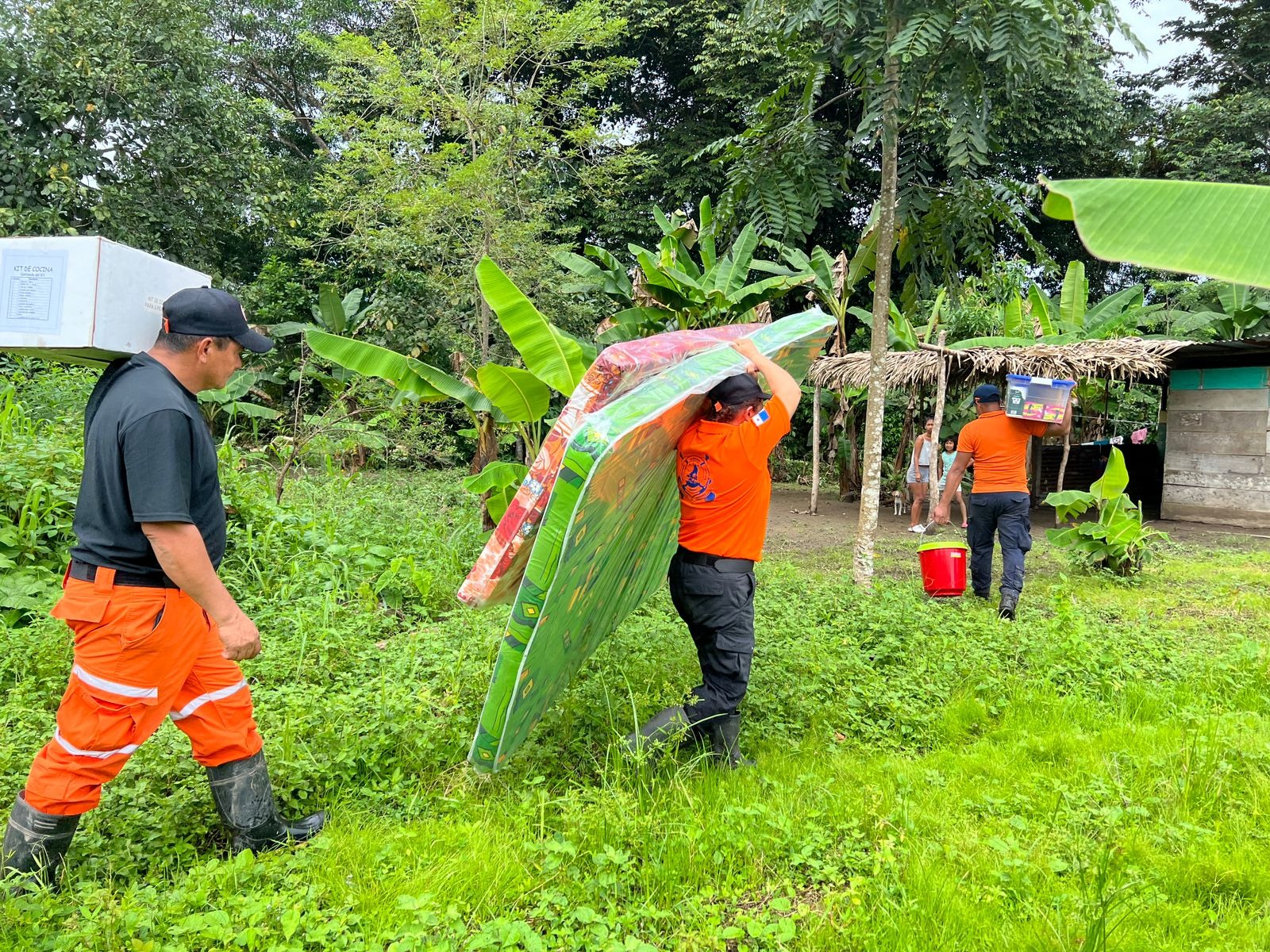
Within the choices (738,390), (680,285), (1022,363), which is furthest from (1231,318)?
(738,390)

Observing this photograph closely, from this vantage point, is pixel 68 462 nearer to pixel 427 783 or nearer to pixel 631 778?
pixel 427 783

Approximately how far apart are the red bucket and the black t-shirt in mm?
5175

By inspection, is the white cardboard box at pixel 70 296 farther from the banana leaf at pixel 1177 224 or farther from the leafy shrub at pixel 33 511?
the leafy shrub at pixel 33 511

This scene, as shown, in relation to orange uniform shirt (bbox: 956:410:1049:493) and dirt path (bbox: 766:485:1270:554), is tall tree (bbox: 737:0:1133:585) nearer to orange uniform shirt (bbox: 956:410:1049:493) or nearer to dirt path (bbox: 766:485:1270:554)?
orange uniform shirt (bbox: 956:410:1049:493)

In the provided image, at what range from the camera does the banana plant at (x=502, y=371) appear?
5.77m

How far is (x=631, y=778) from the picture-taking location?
3.12 m

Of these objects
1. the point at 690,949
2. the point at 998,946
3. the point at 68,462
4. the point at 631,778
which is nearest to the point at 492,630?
the point at 631,778

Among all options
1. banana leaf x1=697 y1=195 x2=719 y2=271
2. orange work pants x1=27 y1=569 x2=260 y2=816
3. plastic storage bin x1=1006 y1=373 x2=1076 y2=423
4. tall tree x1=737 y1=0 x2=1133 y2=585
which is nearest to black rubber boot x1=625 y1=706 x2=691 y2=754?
orange work pants x1=27 y1=569 x2=260 y2=816

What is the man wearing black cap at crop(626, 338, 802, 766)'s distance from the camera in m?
3.32

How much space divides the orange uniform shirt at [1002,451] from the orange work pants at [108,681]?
5.43 meters

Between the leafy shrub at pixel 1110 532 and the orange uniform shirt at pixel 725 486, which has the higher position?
the orange uniform shirt at pixel 725 486

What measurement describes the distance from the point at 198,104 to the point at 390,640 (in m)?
12.1

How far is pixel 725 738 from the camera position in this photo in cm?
339

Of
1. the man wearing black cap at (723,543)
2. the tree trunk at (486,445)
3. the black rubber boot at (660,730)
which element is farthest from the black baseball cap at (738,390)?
the tree trunk at (486,445)
